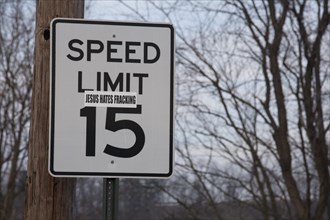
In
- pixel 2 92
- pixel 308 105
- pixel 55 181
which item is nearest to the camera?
pixel 55 181

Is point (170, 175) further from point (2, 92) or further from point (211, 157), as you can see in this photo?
point (2, 92)

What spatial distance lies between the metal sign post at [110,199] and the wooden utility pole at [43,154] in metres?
0.43

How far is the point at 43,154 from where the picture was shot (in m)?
3.67

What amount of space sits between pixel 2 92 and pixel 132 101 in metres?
17.9

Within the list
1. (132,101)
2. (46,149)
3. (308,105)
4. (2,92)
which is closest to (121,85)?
(132,101)

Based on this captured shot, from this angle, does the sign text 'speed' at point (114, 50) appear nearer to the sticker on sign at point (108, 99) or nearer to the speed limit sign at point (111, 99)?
the speed limit sign at point (111, 99)

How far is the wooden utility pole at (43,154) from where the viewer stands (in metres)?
3.66

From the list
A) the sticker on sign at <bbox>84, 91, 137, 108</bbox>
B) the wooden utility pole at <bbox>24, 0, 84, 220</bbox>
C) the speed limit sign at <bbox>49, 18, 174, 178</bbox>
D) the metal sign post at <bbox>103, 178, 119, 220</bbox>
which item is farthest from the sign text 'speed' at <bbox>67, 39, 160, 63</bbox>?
the metal sign post at <bbox>103, 178, 119, 220</bbox>

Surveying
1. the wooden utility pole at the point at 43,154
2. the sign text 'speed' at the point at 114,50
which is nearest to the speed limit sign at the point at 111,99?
the sign text 'speed' at the point at 114,50

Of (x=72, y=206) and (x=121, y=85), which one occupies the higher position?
(x=121, y=85)

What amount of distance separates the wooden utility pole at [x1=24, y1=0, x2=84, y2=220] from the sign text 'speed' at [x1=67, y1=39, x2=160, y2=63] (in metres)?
0.44

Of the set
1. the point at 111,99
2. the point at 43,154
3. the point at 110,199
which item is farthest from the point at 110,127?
the point at 43,154

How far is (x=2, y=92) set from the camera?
68.0 ft

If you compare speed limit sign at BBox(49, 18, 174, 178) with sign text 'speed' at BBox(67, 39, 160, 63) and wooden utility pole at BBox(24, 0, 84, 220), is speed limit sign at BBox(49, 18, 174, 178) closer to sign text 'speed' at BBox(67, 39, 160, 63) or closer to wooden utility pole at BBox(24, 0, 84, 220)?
sign text 'speed' at BBox(67, 39, 160, 63)
